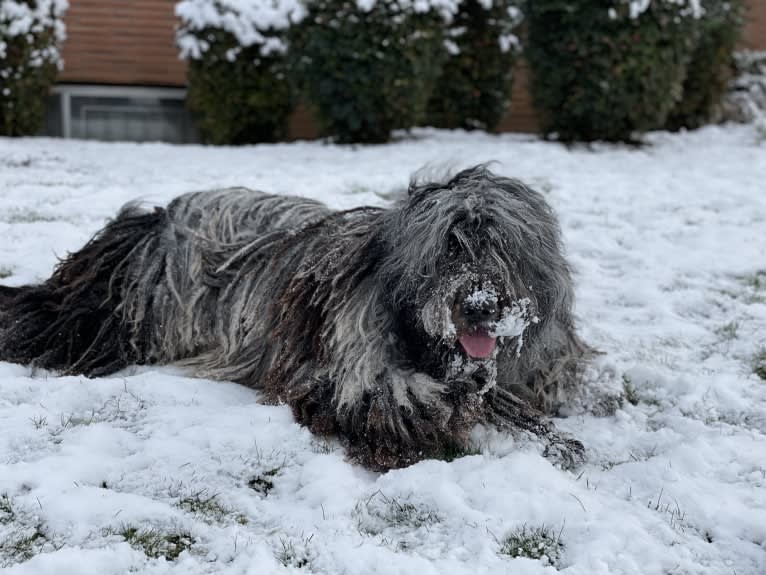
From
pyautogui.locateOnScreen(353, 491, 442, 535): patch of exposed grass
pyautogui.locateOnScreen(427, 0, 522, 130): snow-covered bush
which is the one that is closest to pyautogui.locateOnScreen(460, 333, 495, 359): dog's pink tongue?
pyautogui.locateOnScreen(353, 491, 442, 535): patch of exposed grass

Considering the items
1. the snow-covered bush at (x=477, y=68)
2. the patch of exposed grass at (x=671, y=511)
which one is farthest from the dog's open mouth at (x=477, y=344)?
the snow-covered bush at (x=477, y=68)

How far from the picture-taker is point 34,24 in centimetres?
1038

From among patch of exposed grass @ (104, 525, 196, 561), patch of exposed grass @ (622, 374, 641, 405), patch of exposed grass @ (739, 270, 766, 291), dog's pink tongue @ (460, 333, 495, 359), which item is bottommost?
patch of exposed grass @ (104, 525, 196, 561)

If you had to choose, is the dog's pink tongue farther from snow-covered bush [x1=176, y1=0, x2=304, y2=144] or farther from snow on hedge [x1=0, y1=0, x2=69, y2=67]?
snow on hedge [x1=0, y1=0, x2=69, y2=67]

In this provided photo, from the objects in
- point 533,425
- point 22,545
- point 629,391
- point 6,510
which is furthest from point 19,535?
point 629,391

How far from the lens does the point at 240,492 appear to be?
315cm

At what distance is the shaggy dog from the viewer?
3.38m

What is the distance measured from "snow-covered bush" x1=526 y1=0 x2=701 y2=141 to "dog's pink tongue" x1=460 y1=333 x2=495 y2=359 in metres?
7.20

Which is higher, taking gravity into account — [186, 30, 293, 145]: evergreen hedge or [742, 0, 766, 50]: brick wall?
[742, 0, 766, 50]: brick wall

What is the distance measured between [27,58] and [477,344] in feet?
29.8

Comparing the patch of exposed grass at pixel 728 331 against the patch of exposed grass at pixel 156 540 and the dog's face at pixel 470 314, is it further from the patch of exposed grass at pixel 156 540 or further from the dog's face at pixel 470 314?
the patch of exposed grass at pixel 156 540

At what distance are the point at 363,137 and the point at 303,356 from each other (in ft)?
23.6

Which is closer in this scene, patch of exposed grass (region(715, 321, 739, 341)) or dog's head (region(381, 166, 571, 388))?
dog's head (region(381, 166, 571, 388))

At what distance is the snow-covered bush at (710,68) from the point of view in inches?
447
